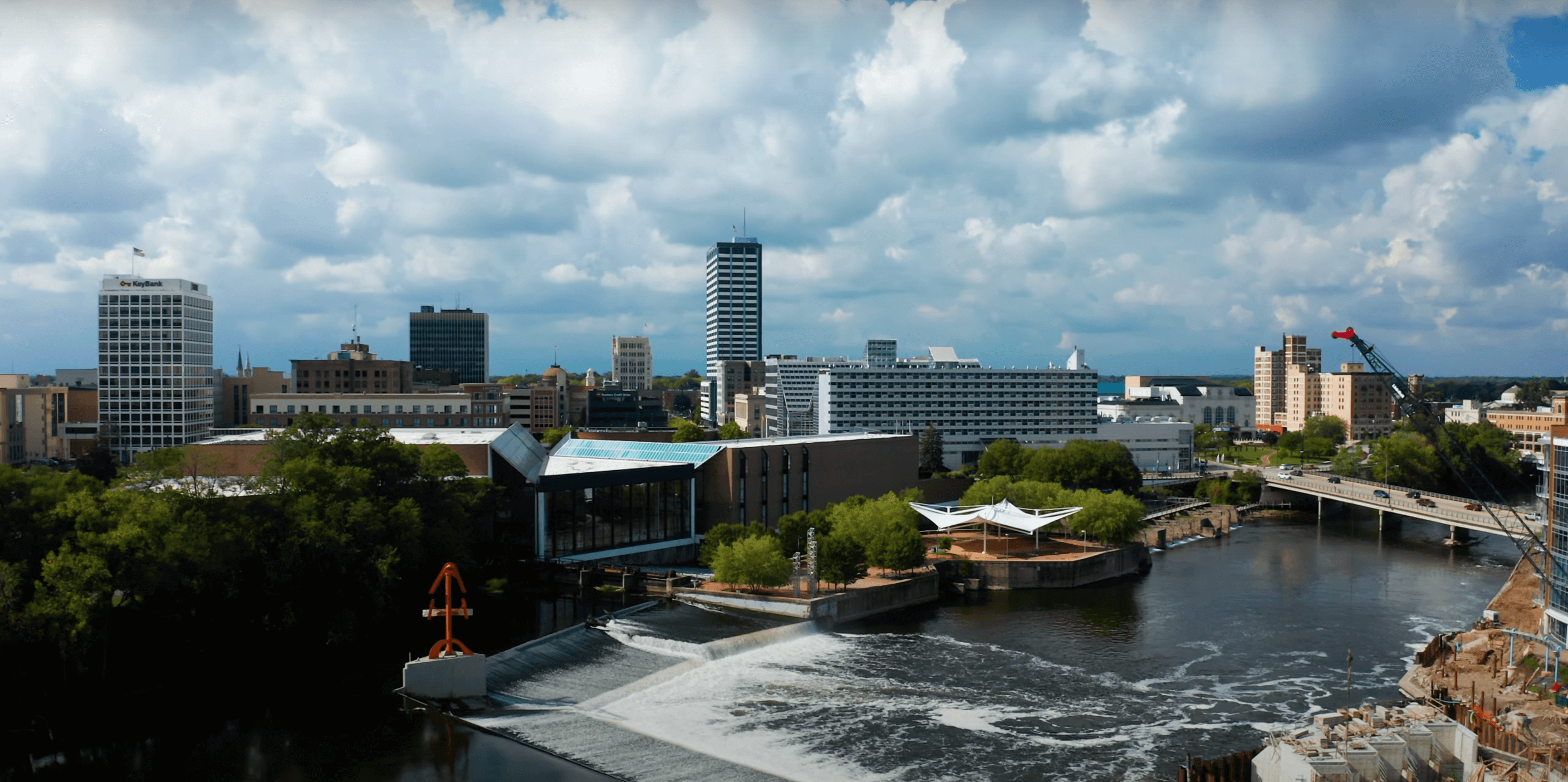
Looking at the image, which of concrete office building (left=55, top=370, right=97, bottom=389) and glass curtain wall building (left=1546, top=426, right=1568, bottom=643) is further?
concrete office building (left=55, top=370, right=97, bottom=389)

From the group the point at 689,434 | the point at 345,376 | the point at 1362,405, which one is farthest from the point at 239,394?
the point at 1362,405

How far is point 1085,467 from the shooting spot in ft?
312

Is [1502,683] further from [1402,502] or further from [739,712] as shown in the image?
[1402,502]

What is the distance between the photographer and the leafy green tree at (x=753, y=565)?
165 ft

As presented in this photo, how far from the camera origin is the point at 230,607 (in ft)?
128

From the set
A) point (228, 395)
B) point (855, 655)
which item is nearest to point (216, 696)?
point (855, 655)

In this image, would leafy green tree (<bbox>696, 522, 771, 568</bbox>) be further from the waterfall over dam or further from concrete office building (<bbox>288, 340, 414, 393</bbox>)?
concrete office building (<bbox>288, 340, 414, 393</bbox>)

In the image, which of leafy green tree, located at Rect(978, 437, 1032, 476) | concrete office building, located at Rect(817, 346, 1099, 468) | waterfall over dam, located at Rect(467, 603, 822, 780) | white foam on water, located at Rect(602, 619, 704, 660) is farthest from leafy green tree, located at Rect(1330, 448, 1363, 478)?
white foam on water, located at Rect(602, 619, 704, 660)

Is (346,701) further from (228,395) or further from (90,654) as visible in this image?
(228,395)

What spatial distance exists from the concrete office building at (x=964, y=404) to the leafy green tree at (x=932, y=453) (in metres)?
5.78

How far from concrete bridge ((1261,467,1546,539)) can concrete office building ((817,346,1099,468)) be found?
23388 mm

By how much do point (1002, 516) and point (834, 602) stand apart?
18.2 m

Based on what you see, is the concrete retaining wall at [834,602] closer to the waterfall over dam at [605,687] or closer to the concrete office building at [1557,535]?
the waterfall over dam at [605,687]

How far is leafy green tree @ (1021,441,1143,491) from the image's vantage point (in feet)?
310
